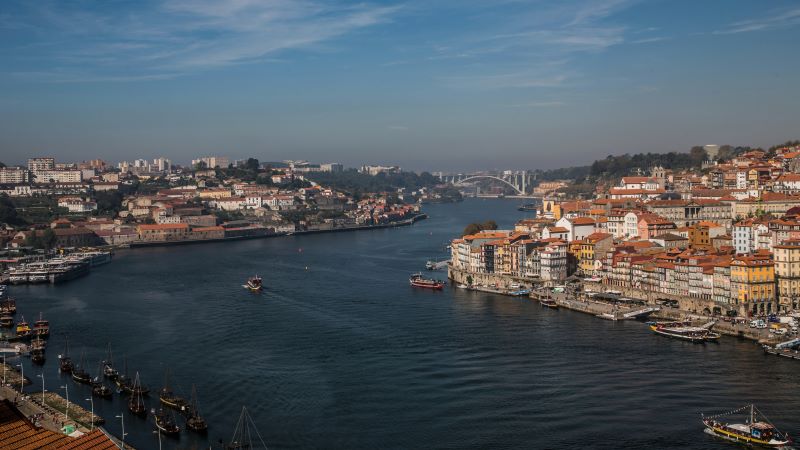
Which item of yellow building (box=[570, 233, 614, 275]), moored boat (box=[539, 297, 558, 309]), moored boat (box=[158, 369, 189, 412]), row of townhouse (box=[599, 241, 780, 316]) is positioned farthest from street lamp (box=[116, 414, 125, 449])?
yellow building (box=[570, 233, 614, 275])

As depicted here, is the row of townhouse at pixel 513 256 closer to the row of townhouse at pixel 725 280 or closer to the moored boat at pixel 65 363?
the row of townhouse at pixel 725 280

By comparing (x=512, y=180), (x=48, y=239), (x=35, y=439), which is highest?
(x=512, y=180)

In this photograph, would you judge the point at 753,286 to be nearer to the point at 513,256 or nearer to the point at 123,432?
the point at 513,256

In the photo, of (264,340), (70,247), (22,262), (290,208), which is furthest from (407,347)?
(290,208)

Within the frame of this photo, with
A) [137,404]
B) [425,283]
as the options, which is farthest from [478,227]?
[137,404]

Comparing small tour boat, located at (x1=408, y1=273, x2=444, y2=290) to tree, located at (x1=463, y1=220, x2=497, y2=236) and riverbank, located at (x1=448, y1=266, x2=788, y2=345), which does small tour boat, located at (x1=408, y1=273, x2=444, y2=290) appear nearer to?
riverbank, located at (x1=448, y1=266, x2=788, y2=345)

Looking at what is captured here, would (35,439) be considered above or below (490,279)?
above

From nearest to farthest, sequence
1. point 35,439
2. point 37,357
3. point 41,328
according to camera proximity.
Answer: point 35,439, point 37,357, point 41,328

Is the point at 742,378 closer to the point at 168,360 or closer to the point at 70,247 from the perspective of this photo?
the point at 168,360
